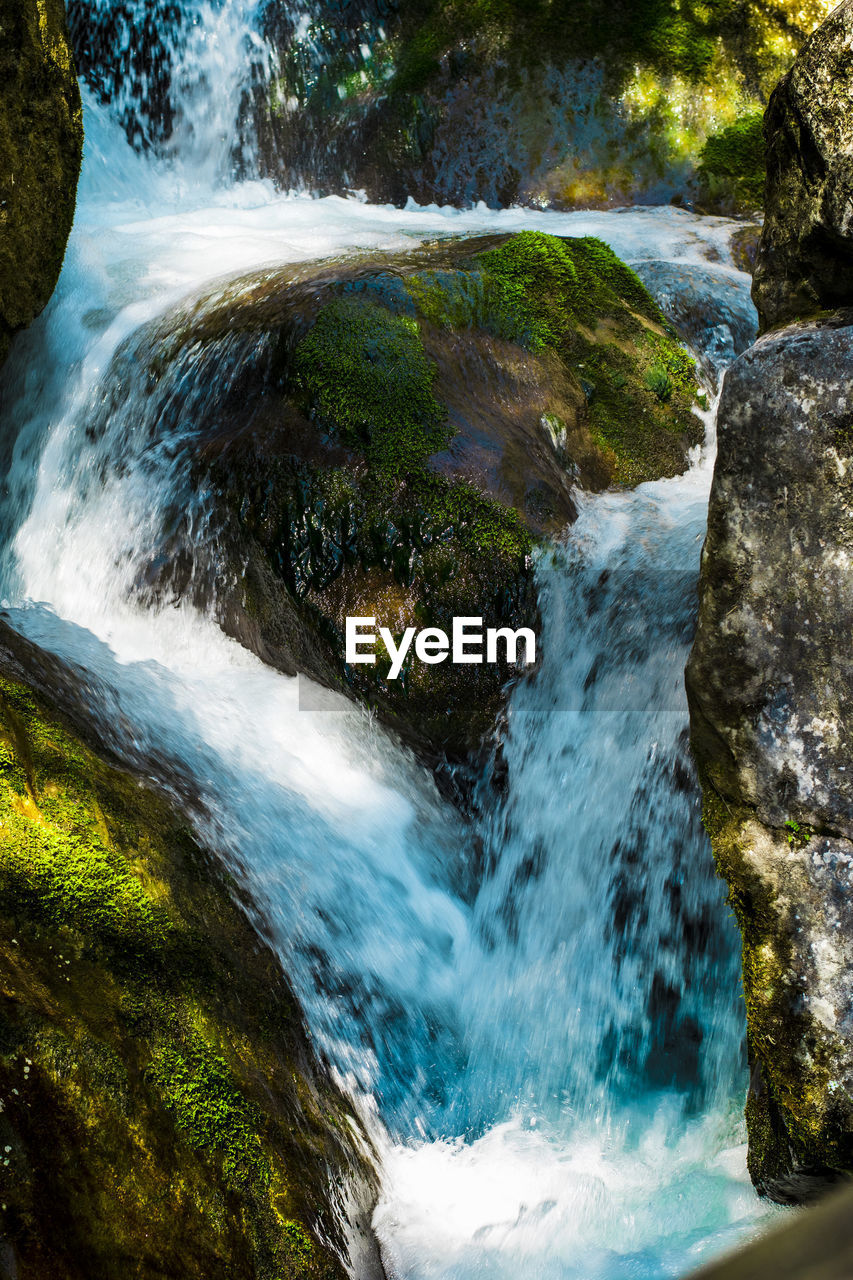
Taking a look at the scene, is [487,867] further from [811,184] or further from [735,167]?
[735,167]

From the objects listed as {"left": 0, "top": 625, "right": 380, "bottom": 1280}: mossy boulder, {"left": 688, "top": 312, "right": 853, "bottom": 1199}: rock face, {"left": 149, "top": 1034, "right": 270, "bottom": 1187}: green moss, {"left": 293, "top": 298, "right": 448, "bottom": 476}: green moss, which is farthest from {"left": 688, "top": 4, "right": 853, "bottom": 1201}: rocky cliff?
{"left": 293, "top": 298, "right": 448, "bottom": 476}: green moss

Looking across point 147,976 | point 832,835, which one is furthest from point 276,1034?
point 832,835

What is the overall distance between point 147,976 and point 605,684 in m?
2.57

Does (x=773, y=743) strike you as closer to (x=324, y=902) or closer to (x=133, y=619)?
(x=324, y=902)

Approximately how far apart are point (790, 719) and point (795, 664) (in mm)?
161

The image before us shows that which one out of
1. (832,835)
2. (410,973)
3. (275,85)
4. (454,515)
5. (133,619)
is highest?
(275,85)

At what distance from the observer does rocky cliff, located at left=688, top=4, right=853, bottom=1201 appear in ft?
9.45

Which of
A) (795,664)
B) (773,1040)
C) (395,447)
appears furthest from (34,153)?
(773,1040)

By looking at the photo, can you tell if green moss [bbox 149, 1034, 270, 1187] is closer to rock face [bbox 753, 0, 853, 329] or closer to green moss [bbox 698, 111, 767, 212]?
rock face [bbox 753, 0, 853, 329]

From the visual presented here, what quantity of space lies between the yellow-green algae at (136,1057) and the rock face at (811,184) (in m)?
2.62

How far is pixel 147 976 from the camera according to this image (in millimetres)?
2740

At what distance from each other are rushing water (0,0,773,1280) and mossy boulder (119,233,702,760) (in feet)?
0.65

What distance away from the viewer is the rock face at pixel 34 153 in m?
5.15

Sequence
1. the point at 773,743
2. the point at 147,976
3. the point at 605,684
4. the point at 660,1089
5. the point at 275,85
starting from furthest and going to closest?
1. the point at 275,85
2. the point at 605,684
3. the point at 660,1089
4. the point at 773,743
5. the point at 147,976
